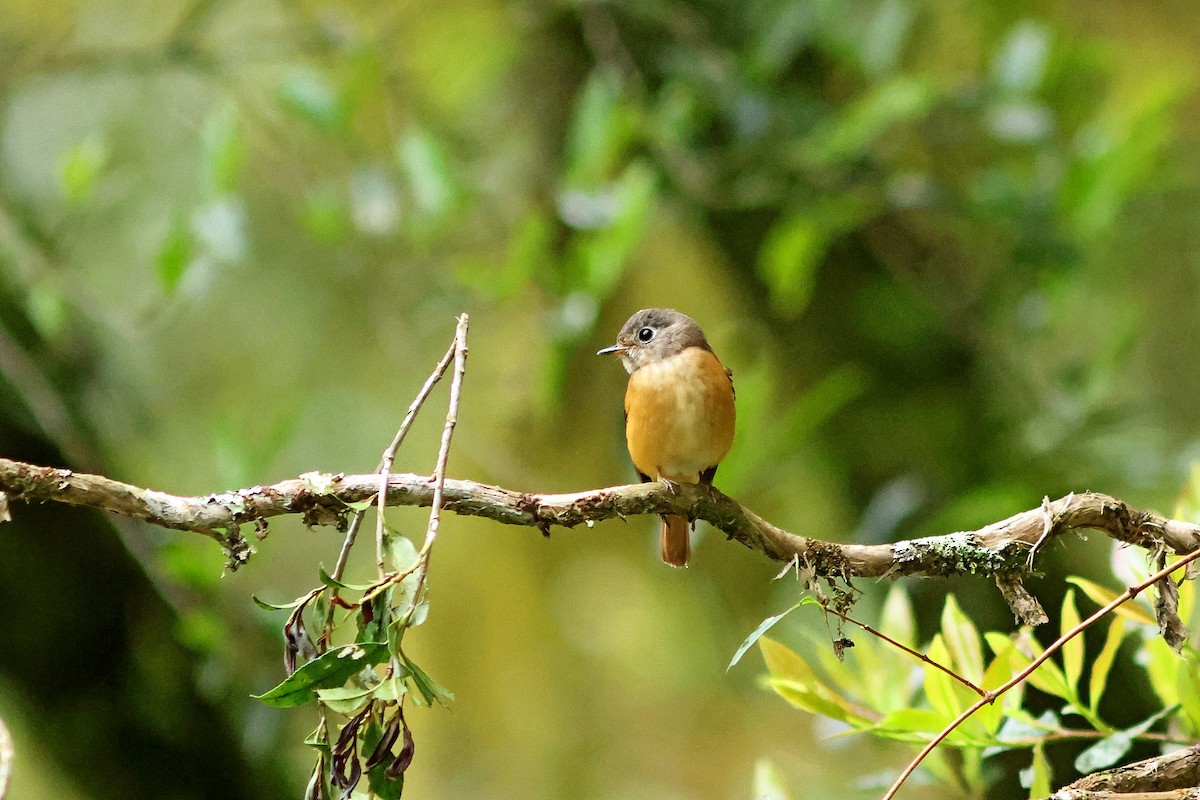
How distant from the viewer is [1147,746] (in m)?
2.67

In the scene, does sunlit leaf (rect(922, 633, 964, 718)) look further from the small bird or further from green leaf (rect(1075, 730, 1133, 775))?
the small bird

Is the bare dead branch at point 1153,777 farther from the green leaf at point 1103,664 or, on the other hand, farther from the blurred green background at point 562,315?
the blurred green background at point 562,315

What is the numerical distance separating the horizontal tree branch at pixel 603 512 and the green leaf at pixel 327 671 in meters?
0.18

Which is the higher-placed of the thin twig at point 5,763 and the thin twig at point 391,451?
the thin twig at point 391,451

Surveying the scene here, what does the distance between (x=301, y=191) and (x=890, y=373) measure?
221 centimetres

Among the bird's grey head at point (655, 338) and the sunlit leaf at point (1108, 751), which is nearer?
the sunlit leaf at point (1108, 751)

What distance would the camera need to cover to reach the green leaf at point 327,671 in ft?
3.53

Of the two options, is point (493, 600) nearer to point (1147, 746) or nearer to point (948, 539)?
point (1147, 746)

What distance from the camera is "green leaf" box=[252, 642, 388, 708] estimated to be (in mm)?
1077

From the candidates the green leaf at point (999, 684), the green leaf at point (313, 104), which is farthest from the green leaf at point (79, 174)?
the green leaf at point (999, 684)

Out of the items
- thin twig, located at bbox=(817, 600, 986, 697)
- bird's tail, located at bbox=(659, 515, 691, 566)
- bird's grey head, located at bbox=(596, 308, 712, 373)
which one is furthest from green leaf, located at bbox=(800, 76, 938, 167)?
thin twig, located at bbox=(817, 600, 986, 697)

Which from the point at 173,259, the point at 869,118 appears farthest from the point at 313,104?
the point at 869,118

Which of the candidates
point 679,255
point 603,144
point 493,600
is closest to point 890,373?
point 679,255

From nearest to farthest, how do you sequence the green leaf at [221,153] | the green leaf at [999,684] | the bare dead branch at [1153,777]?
the bare dead branch at [1153,777], the green leaf at [999,684], the green leaf at [221,153]
